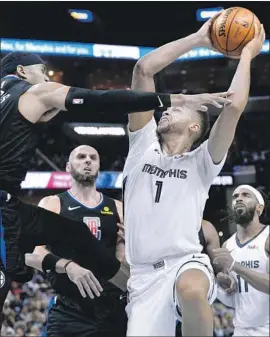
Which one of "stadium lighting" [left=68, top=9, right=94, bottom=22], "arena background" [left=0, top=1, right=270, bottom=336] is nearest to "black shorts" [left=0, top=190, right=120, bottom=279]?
"arena background" [left=0, top=1, right=270, bottom=336]

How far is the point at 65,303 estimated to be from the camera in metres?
4.45

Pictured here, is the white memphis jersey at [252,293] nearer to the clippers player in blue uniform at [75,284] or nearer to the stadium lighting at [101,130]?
the clippers player in blue uniform at [75,284]

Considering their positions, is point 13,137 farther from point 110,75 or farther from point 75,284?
point 110,75

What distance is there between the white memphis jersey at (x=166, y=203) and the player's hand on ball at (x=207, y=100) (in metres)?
0.26

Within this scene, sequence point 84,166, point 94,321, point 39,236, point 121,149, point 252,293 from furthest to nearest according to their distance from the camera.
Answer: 1. point 121,149
2. point 84,166
3. point 94,321
4. point 252,293
5. point 39,236

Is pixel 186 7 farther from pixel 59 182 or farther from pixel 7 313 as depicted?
pixel 7 313

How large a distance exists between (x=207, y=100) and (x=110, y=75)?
17.0 metres

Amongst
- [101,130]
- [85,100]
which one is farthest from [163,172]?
[101,130]

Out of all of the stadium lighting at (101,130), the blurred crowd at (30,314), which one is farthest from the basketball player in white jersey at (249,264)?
the stadium lighting at (101,130)

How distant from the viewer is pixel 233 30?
357 centimetres

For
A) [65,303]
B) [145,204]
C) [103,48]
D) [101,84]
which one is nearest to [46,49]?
[103,48]

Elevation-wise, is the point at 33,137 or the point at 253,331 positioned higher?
the point at 33,137

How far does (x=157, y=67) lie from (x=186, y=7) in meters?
12.1

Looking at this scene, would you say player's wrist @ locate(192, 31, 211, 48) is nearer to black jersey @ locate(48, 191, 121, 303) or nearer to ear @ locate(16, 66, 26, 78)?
ear @ locate(16, 66, 26, 78)
